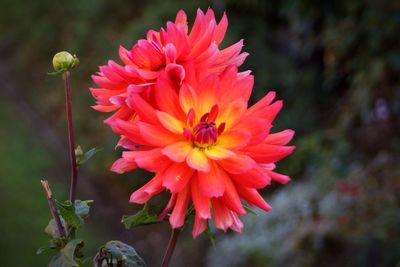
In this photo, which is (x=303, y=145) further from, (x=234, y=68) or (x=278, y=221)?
(x=234, y=68)

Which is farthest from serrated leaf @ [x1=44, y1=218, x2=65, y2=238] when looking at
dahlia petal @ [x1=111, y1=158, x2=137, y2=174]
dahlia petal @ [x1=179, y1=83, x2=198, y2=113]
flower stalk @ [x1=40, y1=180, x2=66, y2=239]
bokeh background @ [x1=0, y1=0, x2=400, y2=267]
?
bokeh background @ [x1=0, y1=0, x2=400, y2=267]

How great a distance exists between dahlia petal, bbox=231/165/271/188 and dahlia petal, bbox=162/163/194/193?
64mm

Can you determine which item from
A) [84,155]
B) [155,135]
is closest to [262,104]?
[155,135]

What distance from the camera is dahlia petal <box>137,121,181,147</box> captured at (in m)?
0.83

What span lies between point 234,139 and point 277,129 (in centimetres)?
308

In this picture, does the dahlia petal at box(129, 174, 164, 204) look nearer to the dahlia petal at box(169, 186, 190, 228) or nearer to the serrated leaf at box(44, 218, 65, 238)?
the dahlia petal at box(169, 186, 190, 228)

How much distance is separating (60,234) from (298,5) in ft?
7.12

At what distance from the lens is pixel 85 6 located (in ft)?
18.5

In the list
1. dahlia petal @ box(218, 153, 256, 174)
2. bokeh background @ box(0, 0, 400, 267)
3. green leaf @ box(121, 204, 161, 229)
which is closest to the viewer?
dahlia petal @ box(218, 153, 256, 174)

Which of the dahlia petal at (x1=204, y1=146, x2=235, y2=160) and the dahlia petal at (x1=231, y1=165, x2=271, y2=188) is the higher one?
the dahlia petal at (x1=204, y1=146, x2=235, y2=160)

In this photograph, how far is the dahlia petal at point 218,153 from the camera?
0.84 metres

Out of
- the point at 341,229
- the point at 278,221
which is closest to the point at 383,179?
the point at 341,229

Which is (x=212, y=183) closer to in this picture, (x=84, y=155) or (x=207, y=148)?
(x=207, y=148)

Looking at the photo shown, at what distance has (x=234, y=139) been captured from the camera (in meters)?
0.87
